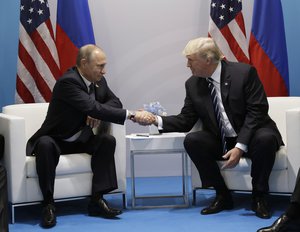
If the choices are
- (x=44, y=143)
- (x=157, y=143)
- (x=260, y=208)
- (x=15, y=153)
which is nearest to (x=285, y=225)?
(x=260, y=208)

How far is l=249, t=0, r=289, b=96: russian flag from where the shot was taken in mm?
5488

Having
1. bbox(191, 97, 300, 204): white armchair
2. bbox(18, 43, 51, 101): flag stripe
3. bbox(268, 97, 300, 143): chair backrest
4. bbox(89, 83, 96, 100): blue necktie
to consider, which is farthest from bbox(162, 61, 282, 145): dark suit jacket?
bbox(18, 43, 51, 101): flag stripe

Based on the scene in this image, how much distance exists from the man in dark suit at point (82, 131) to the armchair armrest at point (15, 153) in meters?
0.12

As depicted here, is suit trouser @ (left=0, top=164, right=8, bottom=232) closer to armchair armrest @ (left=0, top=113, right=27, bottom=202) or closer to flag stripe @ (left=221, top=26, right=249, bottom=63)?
armchair armrest @ (left=0, top=113, right=27, bottom=202)

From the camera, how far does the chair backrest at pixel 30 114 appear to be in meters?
4.79

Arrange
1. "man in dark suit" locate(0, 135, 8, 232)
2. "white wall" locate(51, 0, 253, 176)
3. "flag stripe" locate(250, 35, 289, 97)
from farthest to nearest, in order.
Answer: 1. "white wall" locate(51, 0, 253, 176)
2. "flag stripe" locate(250, 35, 289, 97)
3. "man in dark suit" locate(0, 135, 8, 232)

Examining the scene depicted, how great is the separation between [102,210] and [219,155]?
942 millimetres

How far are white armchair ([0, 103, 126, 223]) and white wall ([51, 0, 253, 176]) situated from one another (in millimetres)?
1634

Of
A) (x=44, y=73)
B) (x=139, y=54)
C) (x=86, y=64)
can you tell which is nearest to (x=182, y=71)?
(x=139, y=54)

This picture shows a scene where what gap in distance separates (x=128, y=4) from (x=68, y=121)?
1932 millimetres

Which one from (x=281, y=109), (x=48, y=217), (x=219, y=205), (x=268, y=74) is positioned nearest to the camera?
(x=48, y=217)

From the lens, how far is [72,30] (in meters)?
5.67

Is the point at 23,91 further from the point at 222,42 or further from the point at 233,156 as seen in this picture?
the point at 233,156

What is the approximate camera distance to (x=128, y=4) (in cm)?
591
